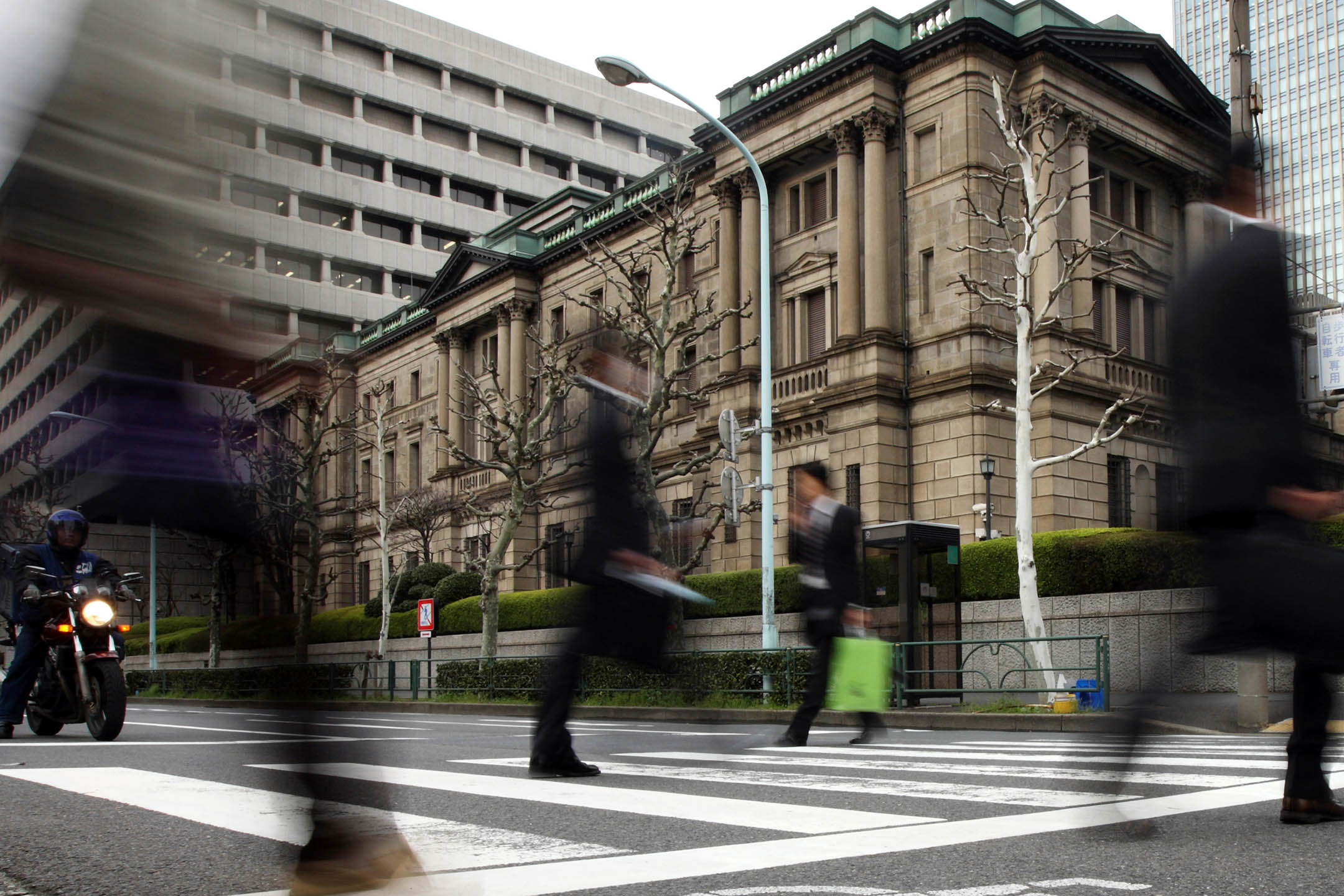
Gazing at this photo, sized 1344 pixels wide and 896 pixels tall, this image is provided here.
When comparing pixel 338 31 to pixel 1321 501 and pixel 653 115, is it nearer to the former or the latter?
pixel 1321 501

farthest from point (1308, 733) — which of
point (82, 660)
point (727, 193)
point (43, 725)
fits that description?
point (727, 193)

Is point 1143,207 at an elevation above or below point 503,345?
above

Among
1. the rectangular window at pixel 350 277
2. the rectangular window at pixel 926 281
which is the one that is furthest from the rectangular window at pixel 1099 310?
the rectangular window at pixel 350 277

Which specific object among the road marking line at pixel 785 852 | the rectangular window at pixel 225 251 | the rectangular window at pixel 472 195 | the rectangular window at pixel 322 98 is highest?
the rectangular window at pixel 472 195

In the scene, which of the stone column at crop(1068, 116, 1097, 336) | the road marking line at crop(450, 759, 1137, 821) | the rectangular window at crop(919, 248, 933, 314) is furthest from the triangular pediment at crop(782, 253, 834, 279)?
the road marking line at crop(450, 759, 1137, 821)

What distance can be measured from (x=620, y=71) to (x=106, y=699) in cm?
1572

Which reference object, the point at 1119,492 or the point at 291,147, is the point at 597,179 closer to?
the point at 1119,492

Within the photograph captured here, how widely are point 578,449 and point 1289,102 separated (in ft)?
42.8

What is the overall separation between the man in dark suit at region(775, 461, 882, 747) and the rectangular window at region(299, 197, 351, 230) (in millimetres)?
6050

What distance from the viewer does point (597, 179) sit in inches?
3743

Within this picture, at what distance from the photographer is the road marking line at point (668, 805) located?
5.19 metres

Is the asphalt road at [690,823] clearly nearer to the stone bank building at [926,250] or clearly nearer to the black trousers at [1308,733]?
the black trousers at [1308,733]

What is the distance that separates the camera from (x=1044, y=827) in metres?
4.91

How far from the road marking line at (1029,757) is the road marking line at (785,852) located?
878 mm
